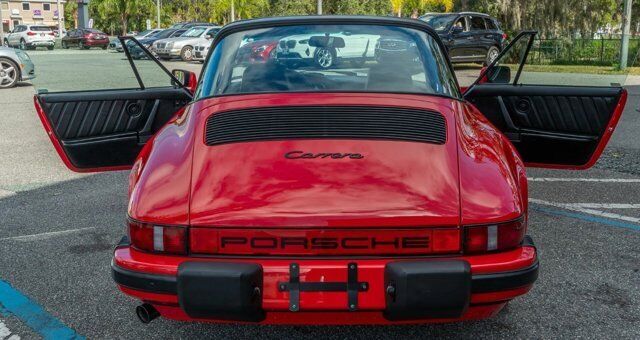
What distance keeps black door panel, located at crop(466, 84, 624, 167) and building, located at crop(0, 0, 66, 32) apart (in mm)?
118478

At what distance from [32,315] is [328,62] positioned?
6.89 feet

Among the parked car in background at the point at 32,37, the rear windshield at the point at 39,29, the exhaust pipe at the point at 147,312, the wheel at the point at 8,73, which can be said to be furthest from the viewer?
the rear windshield at the point at 39,29

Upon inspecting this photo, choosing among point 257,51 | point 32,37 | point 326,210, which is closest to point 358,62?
point 257,51

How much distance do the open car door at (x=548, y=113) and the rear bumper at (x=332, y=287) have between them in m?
1.96

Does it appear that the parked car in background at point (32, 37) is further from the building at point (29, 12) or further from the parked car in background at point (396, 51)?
the building at point (29, 12)

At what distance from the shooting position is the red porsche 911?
2400 millimetres

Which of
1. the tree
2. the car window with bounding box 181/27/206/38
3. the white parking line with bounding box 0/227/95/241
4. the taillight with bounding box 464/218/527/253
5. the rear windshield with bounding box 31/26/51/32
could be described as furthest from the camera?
the tree

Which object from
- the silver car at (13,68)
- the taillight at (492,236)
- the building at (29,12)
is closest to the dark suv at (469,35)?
the silver car at (13,68)

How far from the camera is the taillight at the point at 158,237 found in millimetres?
2514

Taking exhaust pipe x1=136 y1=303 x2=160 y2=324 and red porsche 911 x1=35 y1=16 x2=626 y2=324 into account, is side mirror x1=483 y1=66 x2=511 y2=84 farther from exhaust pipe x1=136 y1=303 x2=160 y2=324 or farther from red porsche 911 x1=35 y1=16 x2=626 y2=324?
exhaust pipe x1=136 y1=303 x2=160 y2=324

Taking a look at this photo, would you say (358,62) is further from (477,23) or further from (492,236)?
(477,23)

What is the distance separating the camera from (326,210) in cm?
245

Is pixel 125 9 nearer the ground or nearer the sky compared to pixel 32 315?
nearer the sky

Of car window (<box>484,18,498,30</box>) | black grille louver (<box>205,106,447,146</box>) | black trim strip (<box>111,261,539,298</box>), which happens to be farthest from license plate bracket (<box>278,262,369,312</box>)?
car window (<box>484,18,498,30</box>)
